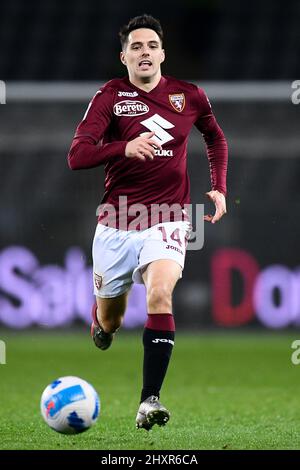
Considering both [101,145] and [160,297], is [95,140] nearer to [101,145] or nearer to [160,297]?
[101,145]

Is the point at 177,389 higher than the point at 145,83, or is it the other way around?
the point at 145,83

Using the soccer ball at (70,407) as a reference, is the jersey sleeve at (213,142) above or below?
above

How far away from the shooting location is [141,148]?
5348mm

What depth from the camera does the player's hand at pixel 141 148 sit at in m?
5.35

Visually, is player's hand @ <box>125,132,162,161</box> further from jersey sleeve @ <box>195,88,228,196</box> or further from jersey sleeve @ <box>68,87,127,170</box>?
jersey sleeve @ <box>195,88,228,196</box>

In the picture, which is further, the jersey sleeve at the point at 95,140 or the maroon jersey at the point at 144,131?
the maroon jersey at the point at 144,131

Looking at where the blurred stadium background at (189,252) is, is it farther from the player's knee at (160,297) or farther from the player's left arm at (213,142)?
the player's knee at (160,297)

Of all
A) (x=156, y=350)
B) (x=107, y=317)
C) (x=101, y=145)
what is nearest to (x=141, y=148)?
(x=101, y=145)

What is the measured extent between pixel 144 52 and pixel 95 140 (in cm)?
57

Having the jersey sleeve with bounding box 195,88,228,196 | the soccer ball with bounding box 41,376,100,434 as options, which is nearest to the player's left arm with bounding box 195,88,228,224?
the jersey sleeve with bounding box 195,88,228,196

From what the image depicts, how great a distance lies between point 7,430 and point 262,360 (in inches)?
188

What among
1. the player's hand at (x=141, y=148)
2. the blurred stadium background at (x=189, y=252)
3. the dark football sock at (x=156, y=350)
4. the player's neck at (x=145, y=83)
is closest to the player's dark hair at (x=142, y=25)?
the player's neck at (x=145, y=83)

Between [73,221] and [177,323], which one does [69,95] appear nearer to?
[73,221]

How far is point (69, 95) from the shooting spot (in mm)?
12391
